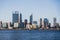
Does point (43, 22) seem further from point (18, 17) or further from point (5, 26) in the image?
point (5, 26)

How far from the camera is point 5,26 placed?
21.3 feet

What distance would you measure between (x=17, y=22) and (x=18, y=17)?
328mm

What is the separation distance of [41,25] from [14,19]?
1162 mm

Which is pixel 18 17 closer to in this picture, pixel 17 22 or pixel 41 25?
pixel 17 22

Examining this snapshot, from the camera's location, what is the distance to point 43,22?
6766mm

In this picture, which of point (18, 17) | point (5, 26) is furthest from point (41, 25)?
point (5, 26)

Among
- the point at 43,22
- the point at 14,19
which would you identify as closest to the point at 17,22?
the point at 14,19

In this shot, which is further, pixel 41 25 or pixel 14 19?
pixel 41 25

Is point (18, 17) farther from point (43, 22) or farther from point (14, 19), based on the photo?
point (43, 22)

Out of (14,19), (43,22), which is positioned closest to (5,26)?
(14,19)

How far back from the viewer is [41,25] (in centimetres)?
707

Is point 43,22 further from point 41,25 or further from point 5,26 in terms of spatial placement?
point 5,26

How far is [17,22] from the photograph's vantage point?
21.1ft

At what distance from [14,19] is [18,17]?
0.33m
